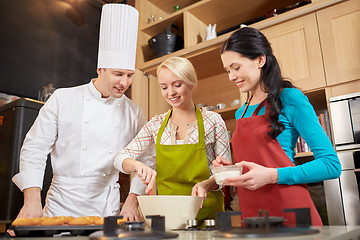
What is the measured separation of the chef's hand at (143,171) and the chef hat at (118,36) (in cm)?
58

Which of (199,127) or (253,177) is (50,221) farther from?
(199,127)

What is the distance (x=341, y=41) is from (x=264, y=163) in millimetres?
1276

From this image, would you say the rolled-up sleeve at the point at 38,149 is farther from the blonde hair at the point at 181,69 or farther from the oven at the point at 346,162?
the oven at the point at 346,162

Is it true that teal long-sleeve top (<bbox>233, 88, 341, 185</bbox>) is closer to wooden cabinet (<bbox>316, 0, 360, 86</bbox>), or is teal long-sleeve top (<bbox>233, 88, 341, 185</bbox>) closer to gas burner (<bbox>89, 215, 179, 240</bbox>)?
gas burner (<bbox>89, 215, 179, 240</bbox>)

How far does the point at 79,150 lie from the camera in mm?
1563

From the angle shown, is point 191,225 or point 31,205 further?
point 31,205

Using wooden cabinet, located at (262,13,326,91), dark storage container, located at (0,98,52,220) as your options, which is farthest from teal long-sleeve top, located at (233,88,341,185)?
dark storage container, located at (0,98,52,220)

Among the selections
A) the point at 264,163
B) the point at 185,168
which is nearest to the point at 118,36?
the point at 185,168

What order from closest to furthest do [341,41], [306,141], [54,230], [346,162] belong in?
[54,230] < [306,141] < [346,162] < [341,41]

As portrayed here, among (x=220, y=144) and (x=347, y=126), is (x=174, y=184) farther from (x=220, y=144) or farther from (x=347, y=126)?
(x=347, y=126)

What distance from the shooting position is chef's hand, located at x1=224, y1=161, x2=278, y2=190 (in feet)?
3.20

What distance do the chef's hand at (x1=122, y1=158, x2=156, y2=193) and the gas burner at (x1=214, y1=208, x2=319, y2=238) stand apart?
1.69 feet

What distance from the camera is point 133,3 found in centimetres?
339

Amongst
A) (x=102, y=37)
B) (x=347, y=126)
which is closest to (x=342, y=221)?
(x=347, y=126)
